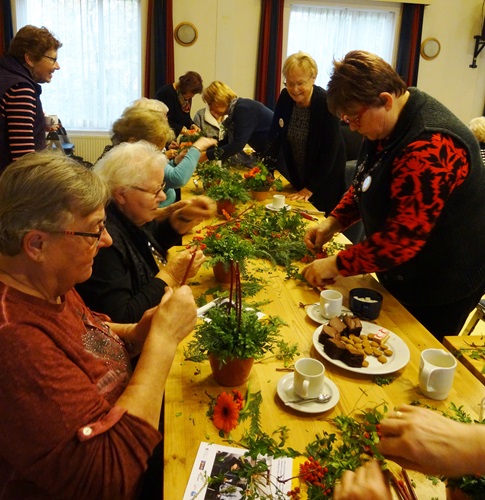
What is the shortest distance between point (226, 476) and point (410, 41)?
7.11 m

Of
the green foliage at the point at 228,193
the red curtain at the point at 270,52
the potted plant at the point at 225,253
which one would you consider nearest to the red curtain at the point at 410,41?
the red curtain at the point at 270,52

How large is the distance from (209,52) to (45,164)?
599 centimetres

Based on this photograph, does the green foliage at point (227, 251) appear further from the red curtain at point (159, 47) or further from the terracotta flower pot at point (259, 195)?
the red curtain at point (159, 47)

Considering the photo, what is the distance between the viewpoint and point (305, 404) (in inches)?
Answer: 48.3

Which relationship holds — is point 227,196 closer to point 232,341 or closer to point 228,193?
point 228,193

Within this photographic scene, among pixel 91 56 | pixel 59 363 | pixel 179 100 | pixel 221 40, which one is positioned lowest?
pixel 59 363

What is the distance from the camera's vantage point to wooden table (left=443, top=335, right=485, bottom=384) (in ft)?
4.69

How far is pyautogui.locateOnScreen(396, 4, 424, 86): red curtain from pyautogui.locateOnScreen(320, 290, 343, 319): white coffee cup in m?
6.06

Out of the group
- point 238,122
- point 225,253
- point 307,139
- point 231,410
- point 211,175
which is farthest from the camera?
point 238,122

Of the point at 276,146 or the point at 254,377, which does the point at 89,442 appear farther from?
the point at 276,146

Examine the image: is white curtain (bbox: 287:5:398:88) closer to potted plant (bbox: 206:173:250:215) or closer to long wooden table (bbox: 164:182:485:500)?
potted plant (bbox: 206:173:250:215)

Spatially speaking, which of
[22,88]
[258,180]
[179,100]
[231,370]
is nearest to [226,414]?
[231,370]

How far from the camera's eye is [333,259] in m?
1.79

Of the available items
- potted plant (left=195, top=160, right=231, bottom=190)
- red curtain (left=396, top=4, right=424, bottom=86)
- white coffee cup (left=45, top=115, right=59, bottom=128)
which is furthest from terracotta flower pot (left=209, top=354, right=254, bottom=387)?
red curtain (left=396, top=4, right=424, bottom=86)
